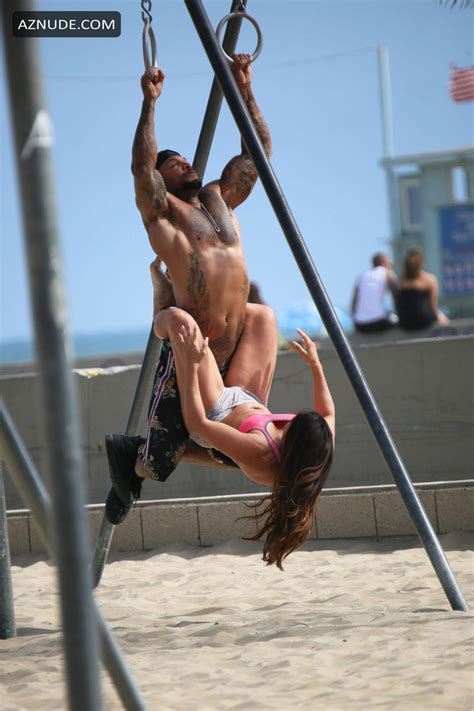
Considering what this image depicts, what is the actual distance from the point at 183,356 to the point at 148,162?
2.51 feet

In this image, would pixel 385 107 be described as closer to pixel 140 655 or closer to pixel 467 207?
pixel 467 207

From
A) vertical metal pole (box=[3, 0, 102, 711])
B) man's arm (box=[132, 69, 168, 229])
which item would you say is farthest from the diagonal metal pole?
vertical metal pole (box=[3, 0, 102, 711])

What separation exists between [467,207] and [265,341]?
72.5ft

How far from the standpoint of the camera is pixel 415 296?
37.3 ft

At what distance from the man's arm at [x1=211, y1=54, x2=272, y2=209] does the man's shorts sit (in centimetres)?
77

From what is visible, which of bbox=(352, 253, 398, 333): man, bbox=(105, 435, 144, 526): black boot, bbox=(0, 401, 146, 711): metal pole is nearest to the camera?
bbox=(0, 401, 146, 711): metal pole

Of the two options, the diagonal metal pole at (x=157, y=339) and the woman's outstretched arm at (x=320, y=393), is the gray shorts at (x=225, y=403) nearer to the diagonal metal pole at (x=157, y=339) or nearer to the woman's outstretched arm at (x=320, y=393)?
the woman's outstretched arm at (x=320, y=393)

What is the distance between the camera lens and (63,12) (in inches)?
186

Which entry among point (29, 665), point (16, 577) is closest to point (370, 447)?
point (16, 577)

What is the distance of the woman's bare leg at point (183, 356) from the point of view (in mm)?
3918

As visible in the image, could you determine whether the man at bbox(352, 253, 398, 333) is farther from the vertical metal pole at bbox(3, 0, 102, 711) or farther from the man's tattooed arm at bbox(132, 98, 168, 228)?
the vertical metal pole at bbox(3, 0, 102, 711)

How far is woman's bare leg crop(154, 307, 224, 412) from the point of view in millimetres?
3918

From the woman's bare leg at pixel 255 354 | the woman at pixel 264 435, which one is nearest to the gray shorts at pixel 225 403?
the woman at pixel 264 435

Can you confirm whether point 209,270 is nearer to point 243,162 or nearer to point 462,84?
point 243,162
